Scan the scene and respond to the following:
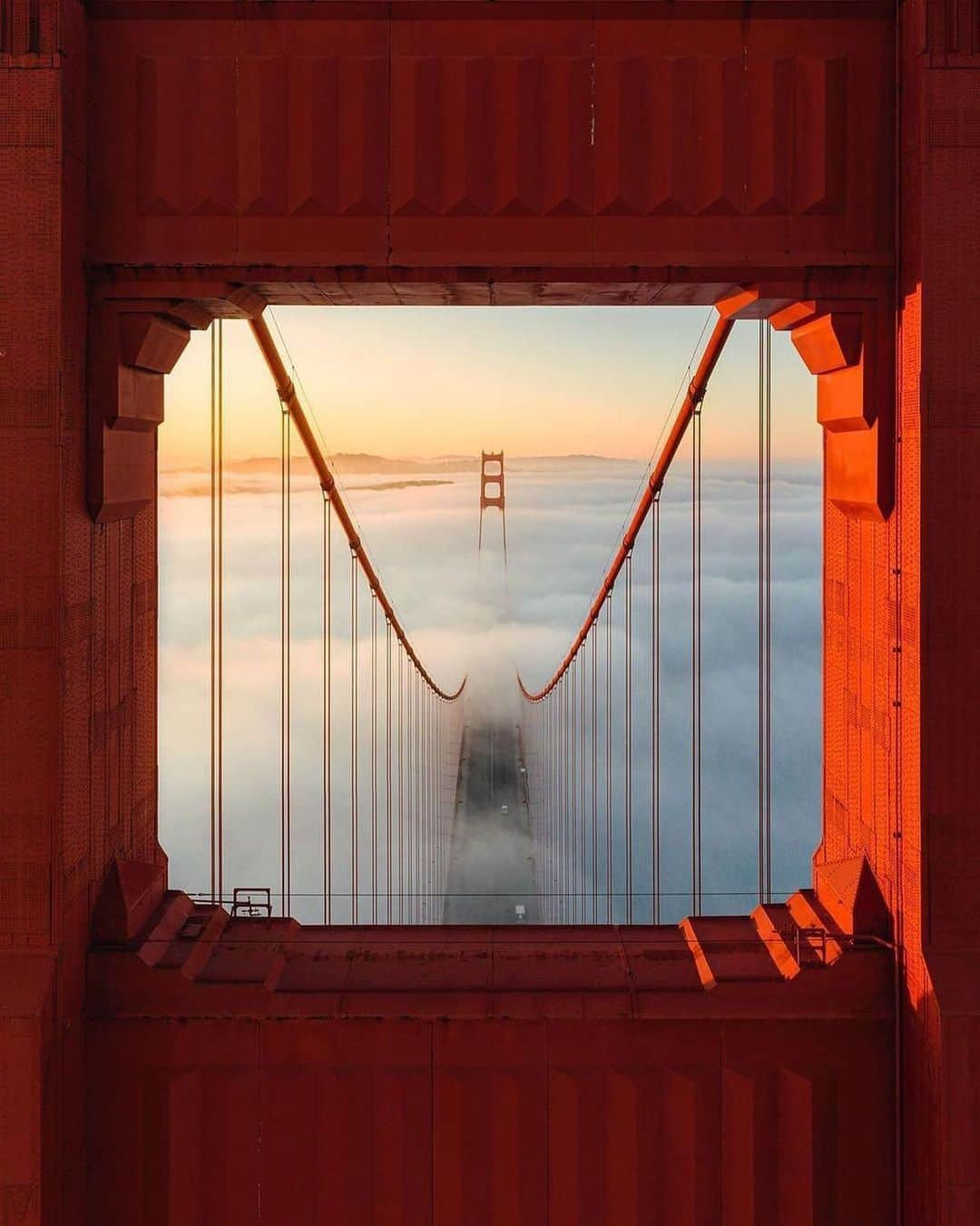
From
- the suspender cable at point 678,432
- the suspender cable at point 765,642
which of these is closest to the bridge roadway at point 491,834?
the suspender cable at point 678,432

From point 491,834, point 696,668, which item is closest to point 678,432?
point 696,668

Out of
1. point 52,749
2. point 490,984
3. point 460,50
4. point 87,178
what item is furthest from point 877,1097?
point 87,178

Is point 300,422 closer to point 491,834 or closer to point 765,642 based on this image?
point 765,642

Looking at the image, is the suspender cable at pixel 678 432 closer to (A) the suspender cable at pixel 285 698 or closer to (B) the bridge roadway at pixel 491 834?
(A) the suspender cable at pixel 285 698

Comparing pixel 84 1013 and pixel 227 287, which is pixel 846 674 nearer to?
pixel 227 287

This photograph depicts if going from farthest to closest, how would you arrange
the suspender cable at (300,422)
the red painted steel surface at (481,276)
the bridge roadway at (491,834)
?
the bridge roadway at (491,834) < the suspender cable at (300,422) < the red painted steel surface at (481,276)

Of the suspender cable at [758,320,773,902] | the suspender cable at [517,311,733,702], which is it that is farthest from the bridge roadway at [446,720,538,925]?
the suspender cable at [758,320,773,902]
